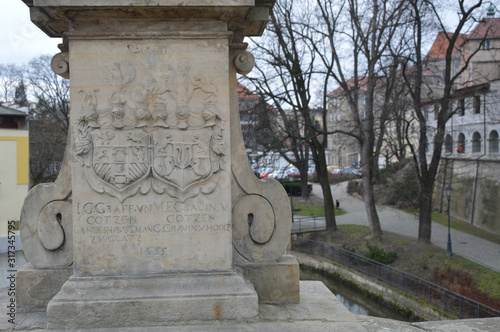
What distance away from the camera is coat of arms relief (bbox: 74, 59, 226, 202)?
4.23m

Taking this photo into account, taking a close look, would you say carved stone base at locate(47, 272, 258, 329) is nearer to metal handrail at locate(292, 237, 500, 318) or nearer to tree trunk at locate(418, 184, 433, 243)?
metal handrail at locate(292, 237, 500, 318)

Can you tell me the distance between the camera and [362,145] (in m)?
22.9

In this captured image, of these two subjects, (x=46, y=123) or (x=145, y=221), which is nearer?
(x=145, y=221)

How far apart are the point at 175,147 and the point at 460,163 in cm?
3117

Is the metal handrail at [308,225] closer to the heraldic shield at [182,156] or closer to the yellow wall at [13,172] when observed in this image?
the yellow wall at [13,172]

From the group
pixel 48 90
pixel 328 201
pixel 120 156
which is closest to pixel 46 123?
pixel 48 90

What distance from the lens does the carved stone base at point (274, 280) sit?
4676mm

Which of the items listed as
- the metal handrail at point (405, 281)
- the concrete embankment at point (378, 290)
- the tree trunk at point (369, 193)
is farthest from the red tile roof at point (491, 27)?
the concrete embankment at point (378, 290)

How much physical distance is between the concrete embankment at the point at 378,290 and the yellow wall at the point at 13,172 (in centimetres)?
1304

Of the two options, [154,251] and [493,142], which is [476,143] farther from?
[154,251]

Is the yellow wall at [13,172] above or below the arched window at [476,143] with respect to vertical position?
below

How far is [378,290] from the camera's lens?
696 inches

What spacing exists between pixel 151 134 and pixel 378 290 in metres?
15.4

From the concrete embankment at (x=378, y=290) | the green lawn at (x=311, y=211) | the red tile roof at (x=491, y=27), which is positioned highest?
the red tile roof at (x=491, y=27)
